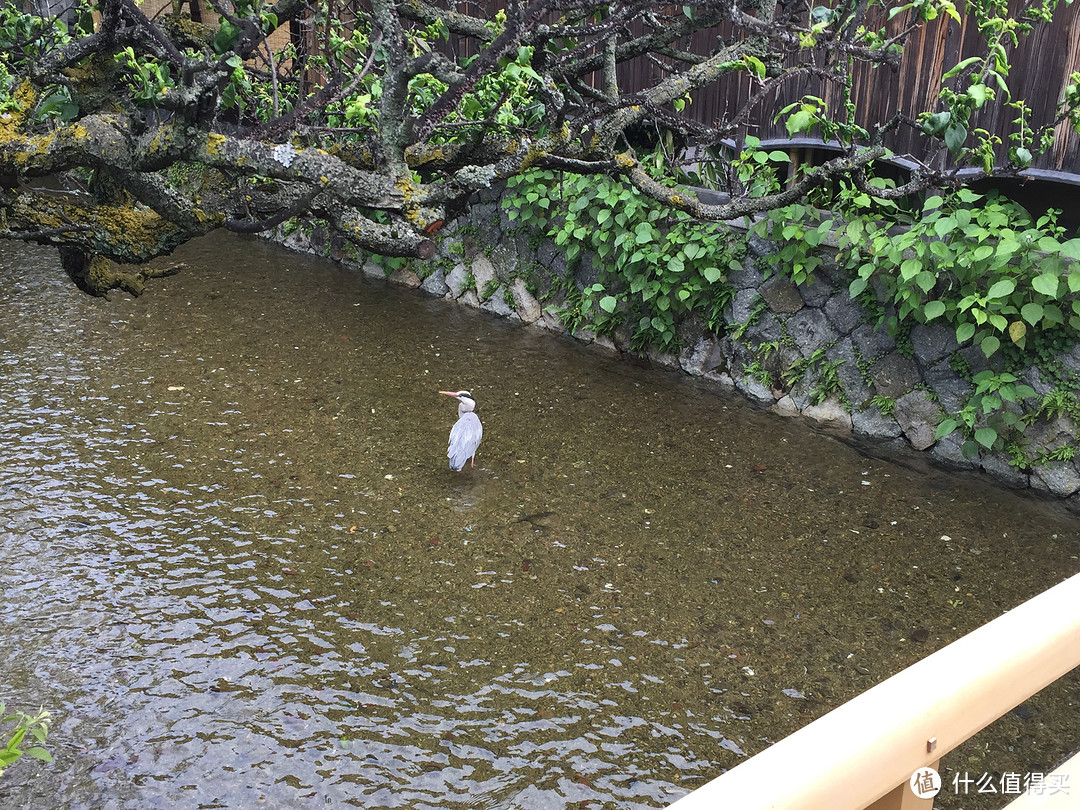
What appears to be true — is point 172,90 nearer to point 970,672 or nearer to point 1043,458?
point 970,672

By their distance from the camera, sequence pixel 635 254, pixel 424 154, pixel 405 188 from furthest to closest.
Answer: pixel 635 254 < pixel 424 154 < pixel 405 188

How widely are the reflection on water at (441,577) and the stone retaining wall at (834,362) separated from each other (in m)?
0.32

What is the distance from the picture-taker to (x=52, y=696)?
3.82 m

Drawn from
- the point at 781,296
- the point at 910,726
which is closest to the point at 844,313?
the point at 781,296

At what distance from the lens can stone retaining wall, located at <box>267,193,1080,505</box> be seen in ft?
19.3

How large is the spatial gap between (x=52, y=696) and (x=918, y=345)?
5961mm

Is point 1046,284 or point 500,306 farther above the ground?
point 1046,284

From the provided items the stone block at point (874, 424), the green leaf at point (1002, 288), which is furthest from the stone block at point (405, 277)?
the green leaf at point (1002, 288)

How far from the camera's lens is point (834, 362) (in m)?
6.71

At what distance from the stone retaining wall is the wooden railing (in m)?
5.31

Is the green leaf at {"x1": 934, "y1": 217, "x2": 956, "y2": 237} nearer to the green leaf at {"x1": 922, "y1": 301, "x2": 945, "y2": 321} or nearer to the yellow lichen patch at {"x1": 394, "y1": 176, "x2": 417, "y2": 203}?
the green leaf at {"x1": 922, "y1": 301, "x2": 945, "y2": 321}

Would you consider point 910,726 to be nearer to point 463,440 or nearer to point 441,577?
point 441,577

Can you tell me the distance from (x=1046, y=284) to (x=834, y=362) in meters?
1.80

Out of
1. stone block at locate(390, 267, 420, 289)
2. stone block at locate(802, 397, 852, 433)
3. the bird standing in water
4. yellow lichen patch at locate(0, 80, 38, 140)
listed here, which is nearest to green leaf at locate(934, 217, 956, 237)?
stone block at locate(802, 397, 852, 433)
